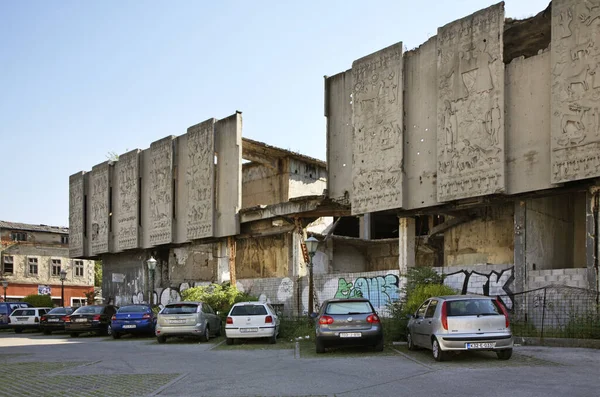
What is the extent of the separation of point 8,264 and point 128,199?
94.3ft

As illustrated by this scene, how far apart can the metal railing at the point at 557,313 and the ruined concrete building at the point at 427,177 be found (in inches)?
20.2

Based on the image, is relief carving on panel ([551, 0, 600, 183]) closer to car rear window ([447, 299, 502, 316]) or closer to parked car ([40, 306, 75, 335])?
car rear window ([447, 299, 502, 316])

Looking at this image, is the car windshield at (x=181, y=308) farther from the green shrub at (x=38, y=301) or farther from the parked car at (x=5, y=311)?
the green shrub at (x=38, y=301)

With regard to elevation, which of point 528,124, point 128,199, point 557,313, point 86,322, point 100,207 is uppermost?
point 528,124

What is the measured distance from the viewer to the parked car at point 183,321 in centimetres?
2206

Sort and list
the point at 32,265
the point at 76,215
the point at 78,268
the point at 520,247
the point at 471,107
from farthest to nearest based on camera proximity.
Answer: the point at 78,268, the point at 32,265, the point at 76,215, the point at 471,107, the point at 520,247

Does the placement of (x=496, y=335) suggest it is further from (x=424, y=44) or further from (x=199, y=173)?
(x=199, y=173)

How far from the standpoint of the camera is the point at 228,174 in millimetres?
32969

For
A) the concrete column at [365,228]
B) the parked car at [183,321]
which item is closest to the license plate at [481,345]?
the parked car at [183,321]

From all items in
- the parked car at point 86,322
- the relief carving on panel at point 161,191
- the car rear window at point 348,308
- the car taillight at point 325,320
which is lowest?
the parked car at point 86,322

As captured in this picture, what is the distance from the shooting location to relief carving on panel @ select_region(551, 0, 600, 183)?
18.6 metres

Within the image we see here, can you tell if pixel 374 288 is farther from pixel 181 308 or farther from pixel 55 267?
pixel 55 267

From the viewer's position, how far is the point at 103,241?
42.7 metres

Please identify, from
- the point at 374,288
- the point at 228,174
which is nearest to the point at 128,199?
the point at 228,174
